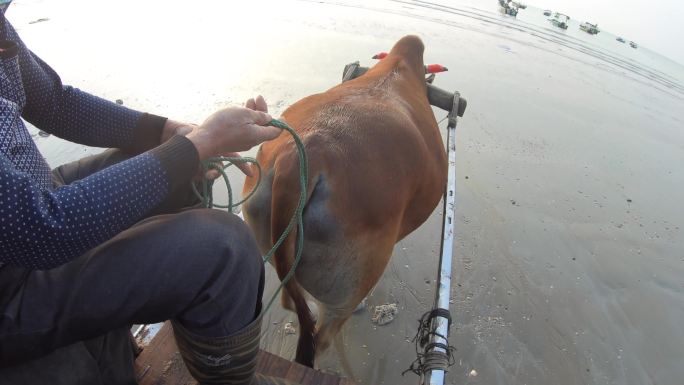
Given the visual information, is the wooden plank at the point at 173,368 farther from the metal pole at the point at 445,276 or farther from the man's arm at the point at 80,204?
the man's arm at the point at 80,204

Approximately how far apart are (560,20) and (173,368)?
12.6m

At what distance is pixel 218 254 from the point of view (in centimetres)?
104

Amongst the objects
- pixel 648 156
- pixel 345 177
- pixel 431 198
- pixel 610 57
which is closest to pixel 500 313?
pixel 431 198

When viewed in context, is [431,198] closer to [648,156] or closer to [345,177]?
[345,177]

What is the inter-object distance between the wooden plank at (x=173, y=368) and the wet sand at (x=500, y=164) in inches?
22.0

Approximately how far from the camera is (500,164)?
3984mm

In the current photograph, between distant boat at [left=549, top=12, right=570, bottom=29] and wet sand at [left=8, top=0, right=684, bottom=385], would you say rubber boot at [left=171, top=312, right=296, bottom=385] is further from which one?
distant boat at [left=549, top=12, right=570, bottom=29]

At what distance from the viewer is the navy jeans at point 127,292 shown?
96 centimetres

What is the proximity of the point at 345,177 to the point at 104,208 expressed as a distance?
0.78m

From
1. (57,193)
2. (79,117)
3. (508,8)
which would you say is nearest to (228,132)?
(57,193)

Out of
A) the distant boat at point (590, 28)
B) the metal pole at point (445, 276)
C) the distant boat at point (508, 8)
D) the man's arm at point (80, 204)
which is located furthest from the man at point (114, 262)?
the distant boat at point (590, 28)

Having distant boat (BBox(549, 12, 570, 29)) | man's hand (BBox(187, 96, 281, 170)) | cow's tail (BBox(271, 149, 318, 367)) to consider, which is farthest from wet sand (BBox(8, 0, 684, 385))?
distant boat (BBox(549, 12, 570, 29))

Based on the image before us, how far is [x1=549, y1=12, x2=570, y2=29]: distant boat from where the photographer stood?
10.5 metres

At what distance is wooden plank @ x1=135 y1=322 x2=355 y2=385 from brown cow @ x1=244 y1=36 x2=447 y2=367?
17 cm
